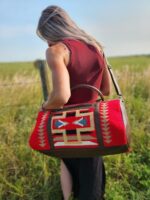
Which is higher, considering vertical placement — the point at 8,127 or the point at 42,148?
the point at 42,148

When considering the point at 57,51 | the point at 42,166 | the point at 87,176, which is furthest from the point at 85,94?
the point at 42,166

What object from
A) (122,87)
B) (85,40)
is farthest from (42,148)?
(122,87)

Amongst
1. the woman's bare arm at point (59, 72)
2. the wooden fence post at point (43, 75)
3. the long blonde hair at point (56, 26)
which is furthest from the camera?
the wooden fence post at point (43, 75)

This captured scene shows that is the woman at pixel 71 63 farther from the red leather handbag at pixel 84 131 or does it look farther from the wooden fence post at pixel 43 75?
the wooden fence post at pixel 43 75

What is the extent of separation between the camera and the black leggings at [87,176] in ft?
12.0

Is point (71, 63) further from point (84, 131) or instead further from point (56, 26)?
point (84, 131)

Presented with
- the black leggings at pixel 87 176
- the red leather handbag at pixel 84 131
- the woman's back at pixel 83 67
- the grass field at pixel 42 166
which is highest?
the woman's back at pixel 83 67

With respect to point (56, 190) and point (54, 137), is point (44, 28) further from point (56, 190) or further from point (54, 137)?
point (56, 190)

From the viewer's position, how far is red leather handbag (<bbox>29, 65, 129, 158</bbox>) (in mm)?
3223

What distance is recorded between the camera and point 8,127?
5.69 m


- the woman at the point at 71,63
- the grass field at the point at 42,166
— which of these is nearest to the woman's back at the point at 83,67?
the woman at the point at 71,63

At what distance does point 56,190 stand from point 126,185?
78cm

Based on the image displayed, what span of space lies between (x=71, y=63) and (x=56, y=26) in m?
0.29

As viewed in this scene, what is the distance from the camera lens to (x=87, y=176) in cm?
369
